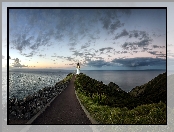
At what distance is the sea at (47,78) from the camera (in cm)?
725

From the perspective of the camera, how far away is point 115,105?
24.3ft

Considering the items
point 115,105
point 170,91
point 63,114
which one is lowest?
point 63,114

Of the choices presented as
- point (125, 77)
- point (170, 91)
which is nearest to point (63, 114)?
point (125, 77)

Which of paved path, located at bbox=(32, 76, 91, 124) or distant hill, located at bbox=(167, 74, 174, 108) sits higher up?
distant hill, located at bbox=(167, 74, 174, 108)

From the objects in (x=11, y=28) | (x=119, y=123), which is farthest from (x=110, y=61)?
(x=11, y=28)

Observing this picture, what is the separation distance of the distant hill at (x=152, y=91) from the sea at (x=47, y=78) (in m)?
0.11

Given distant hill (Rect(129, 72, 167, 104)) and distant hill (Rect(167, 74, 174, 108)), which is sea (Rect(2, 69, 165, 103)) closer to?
distant hill (Rect(129, 72, 167, 104))

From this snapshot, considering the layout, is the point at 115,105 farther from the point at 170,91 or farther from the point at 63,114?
the point at 170,91

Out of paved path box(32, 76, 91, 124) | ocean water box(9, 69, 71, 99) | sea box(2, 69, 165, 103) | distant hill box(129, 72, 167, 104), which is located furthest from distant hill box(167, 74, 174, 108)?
ocean water box(9, 69, 71, 99)

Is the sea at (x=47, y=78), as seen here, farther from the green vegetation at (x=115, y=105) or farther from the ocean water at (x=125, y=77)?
the green vegetation at (x=115, y=105)

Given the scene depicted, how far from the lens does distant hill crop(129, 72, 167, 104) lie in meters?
7.34

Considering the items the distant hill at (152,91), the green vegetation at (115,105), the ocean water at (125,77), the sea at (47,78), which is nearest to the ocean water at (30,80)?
the sea at (47,78)

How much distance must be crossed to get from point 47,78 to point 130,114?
2148 millimetres

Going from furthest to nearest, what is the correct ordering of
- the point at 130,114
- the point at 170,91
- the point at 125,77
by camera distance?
the point at 170,91
the point at 125,77
the point at 130,114
